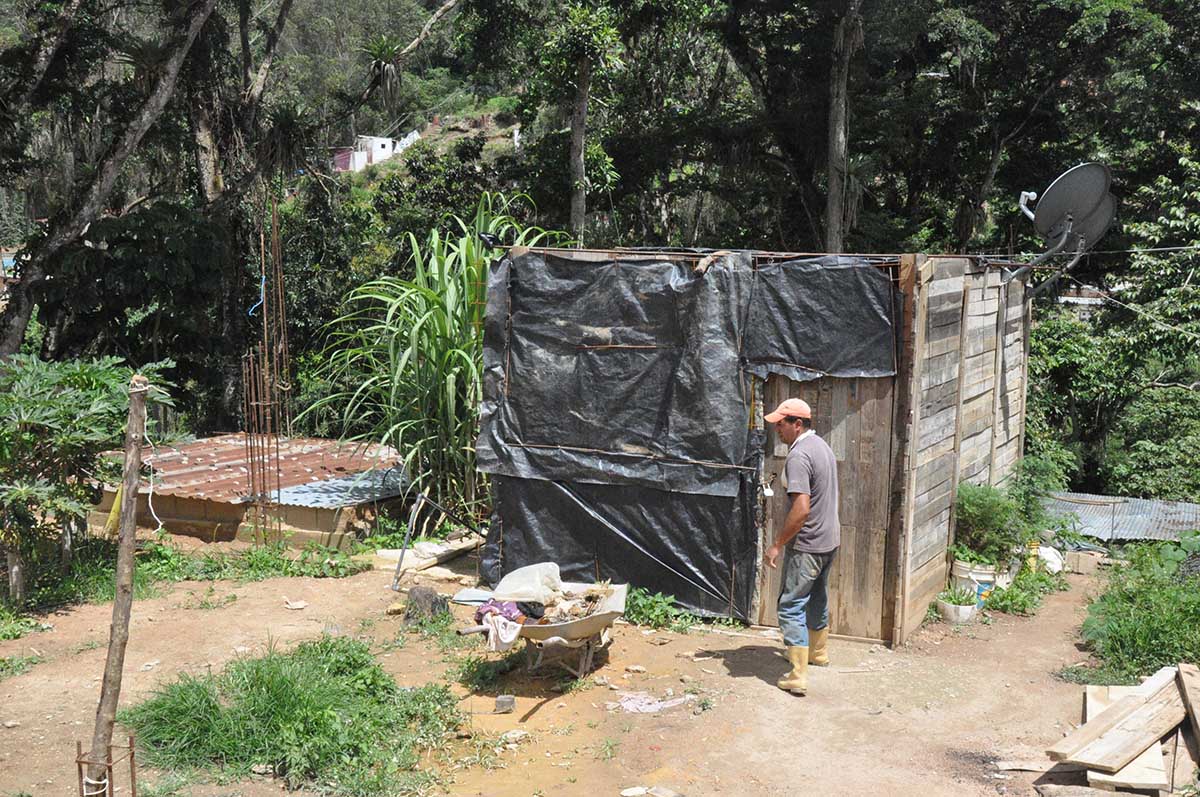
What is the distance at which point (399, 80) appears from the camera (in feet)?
55.0

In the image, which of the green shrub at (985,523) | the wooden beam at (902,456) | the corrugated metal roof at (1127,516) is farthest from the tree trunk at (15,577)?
the corrugated metal roof at (1127,516)

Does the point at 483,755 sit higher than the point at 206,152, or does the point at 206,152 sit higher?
the point at 206,152

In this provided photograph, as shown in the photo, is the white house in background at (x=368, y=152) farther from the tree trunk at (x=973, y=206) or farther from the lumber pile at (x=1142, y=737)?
the lumber pile at (x=1142, y=737)

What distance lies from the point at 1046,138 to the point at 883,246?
3737 mm

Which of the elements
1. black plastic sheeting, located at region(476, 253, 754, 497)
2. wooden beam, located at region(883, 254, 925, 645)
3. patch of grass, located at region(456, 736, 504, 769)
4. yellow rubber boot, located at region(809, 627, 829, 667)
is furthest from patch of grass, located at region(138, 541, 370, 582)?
wooden beam, located at region(883, 254, 925, 645)

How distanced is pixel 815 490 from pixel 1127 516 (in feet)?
18.8

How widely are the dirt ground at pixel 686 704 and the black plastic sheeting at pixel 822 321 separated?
75.9 inches

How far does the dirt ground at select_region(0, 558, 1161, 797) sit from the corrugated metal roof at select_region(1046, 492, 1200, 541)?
7.10 ft

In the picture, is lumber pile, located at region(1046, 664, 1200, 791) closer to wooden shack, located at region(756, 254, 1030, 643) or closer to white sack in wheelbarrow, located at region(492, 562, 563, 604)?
wooden shack, located at region(756, 254, 1030, 643)

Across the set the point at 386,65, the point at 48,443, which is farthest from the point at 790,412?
the point at 386,65

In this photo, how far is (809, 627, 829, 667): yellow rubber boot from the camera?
21.0ft

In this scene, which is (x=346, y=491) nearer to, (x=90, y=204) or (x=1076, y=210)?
(x=90, y=204)

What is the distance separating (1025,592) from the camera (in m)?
7.87

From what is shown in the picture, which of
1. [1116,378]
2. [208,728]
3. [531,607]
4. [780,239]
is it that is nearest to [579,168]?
[780,239]
